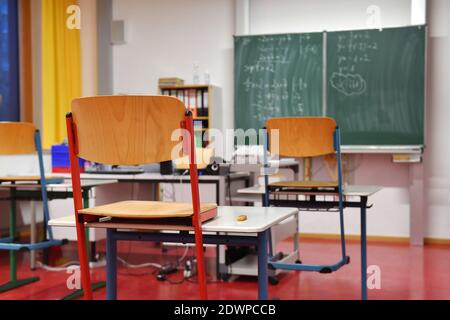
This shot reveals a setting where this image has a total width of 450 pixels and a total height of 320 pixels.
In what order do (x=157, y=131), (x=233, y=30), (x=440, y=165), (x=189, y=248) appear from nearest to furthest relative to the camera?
(x=157, y=131), (x=189, y=248), (x=440, y=165), (x=233, y=30)

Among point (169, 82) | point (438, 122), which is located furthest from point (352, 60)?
point (169, 82)

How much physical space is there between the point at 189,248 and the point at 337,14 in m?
2.72

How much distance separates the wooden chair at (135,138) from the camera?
150cm

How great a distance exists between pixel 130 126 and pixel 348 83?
12.9 ft

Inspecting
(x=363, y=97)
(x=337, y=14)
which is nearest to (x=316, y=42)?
(x=337, y=14)

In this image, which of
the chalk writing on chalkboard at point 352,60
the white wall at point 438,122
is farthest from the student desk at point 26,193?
the white wall at point 438,122

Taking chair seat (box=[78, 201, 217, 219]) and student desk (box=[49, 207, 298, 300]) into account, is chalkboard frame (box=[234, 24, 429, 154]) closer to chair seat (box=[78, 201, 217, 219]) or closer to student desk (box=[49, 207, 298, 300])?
student desk (box=[49, 207, 298, 300])

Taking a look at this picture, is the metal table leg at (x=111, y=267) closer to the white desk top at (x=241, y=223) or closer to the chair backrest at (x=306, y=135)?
the white desk top at (x=241, y=223)

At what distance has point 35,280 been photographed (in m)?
3.51

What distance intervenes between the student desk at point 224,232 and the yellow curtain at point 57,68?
3.98 m

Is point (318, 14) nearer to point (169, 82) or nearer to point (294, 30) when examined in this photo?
point (294, 30)

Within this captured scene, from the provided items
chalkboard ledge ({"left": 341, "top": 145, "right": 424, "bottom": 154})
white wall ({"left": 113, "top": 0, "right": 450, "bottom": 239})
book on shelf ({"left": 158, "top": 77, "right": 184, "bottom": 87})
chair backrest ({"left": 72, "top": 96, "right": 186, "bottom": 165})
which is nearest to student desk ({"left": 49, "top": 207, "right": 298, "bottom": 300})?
chair backrest ({"left": 72, "top": 96, "right": 186, "bottom": 165})

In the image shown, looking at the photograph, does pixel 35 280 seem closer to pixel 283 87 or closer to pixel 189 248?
pixel 189 248

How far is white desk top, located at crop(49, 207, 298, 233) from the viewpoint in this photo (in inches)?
56.2
